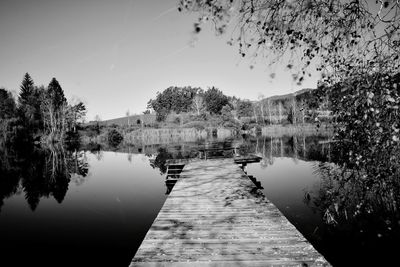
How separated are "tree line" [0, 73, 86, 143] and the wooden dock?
60.0 metres

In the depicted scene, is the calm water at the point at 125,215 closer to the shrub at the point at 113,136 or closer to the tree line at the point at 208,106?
the shrub at the point at 113,136

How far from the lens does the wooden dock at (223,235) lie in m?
4.46

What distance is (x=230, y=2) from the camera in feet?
12.5

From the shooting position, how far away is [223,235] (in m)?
5.48

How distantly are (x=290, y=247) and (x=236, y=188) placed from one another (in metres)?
5.01

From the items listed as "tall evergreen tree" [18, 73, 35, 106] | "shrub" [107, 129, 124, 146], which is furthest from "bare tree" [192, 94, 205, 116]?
"tall evergreen tree" [18, 73, 35, 106]

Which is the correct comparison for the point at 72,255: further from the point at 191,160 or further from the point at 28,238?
the point at 191,160

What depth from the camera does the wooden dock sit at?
4.46m

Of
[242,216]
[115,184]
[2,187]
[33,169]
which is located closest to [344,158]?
[242,216]

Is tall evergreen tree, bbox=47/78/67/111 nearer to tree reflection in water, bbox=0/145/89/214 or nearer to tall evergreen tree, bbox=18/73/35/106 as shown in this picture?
tall evergreen tree, bbox=18/73/35/106

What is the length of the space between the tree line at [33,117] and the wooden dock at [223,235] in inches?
2364

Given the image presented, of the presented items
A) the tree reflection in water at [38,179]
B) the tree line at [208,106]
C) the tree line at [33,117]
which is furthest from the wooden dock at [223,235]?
the tree line at [208,106]

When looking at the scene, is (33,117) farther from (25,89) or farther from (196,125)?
(196,125)

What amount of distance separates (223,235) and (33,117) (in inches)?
2719
